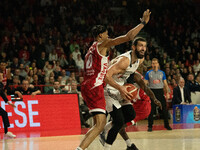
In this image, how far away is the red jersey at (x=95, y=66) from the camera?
19.5 ft

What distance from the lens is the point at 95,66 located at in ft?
19.5

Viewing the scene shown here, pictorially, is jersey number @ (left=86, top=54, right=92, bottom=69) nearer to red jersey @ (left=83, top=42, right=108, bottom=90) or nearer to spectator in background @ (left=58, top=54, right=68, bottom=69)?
red jersey @ (left=83, top=42, right=108, bottom=90)

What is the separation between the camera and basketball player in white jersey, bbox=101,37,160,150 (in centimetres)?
642

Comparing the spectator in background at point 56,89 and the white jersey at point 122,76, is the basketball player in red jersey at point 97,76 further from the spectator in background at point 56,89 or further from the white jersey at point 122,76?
the spectator in background at point 56,89

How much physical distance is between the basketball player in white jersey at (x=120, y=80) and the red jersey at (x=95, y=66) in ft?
0.58

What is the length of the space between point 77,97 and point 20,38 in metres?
6.35

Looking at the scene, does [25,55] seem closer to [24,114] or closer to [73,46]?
[73,46]

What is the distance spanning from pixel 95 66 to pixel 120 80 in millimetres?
968

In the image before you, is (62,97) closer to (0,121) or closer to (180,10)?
(0,121)

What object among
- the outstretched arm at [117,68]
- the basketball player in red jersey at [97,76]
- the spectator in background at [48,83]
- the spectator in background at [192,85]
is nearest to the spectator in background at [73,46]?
the spectator in background at [48,83]

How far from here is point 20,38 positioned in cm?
1786

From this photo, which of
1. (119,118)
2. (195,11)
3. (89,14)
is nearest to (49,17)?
(89,14)

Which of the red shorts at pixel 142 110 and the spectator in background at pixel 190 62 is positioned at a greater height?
the spectator in background at pixel 190 62

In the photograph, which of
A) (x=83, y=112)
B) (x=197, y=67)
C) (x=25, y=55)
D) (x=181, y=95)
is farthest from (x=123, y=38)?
(x=197, y=67)
